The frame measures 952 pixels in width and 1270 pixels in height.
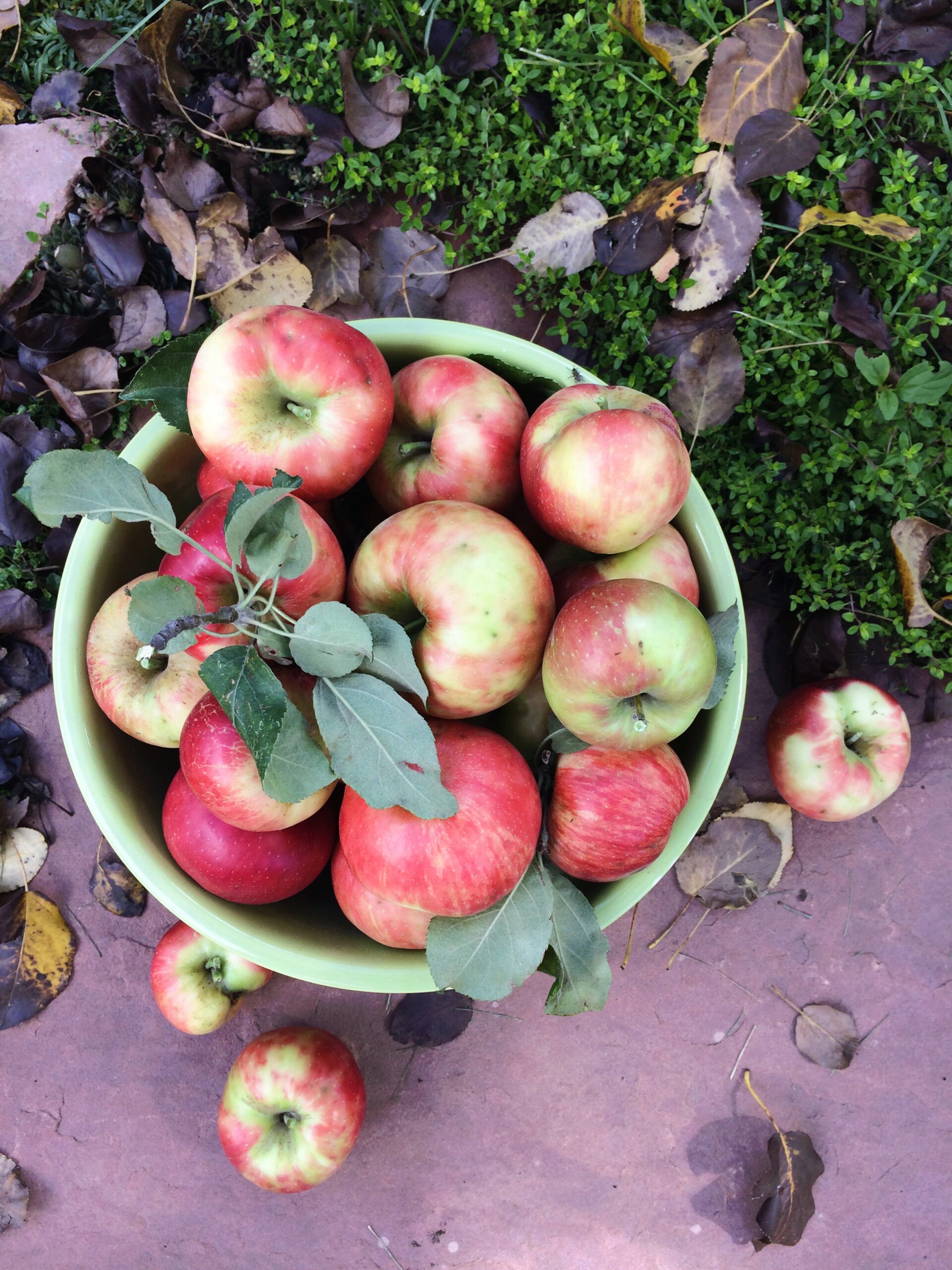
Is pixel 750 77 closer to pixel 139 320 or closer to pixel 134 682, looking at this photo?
pixel 139 320

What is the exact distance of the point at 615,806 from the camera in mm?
820

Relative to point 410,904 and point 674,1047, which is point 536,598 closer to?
point 410,904

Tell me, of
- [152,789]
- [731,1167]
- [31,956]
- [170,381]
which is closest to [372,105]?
[170,381]

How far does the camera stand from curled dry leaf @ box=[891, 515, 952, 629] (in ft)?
3.50

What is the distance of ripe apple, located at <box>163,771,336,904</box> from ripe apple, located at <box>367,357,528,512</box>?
357mm

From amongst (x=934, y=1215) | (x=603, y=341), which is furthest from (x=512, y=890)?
(x=934, y=1215)

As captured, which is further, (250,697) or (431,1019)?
(431,1019)

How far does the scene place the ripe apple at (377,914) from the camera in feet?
2.82

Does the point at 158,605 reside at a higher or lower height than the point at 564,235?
lower

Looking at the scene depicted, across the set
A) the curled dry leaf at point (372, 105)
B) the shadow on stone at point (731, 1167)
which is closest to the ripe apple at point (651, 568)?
the curled dry leaf at point (372, 105)

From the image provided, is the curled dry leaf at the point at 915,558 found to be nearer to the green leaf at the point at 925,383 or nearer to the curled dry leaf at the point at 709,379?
the green leaf at the point at 925,383

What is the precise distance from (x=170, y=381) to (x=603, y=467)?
454 mm

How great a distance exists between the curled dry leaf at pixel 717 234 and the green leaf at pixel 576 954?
71 cm

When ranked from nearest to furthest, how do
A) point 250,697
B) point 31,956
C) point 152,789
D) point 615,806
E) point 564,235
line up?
1. point 250,697
2. point 615,806
3. point 152,789
4. point 564,235
5. point 31,956
